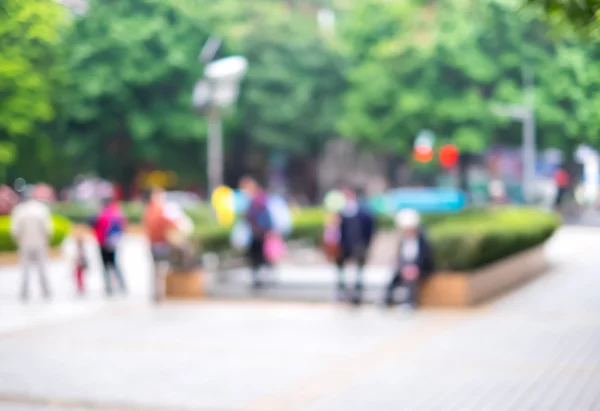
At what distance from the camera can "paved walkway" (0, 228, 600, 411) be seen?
8172 mm

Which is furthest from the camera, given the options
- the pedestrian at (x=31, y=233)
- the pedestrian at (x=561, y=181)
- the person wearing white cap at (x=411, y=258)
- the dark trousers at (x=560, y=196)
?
the dark trousers at (x=560, y=196)

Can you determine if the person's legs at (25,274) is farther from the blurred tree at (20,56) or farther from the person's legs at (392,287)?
the person's legs at (392,287)

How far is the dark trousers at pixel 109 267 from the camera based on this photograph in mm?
16469

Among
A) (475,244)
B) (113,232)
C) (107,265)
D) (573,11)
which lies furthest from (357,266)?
(573,11)

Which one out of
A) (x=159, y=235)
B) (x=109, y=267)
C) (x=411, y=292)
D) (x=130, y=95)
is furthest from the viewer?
(x=130, y=95)

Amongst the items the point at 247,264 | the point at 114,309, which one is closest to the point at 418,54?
the point at 247,264

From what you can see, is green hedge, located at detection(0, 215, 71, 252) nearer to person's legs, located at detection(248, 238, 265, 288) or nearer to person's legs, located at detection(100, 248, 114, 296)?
person's legs, located at detection(100, 248, 114, 296)

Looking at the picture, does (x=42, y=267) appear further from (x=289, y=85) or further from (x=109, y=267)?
(x=289, y=85)

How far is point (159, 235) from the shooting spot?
51.1ft

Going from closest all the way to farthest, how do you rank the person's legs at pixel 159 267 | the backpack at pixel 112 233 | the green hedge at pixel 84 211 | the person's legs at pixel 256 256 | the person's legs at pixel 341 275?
the person's legs at pixel 341 275, the person's legs at pixel 159 267, the person's legs at pixel 256 256, the backpack at pixel 112 233, the green hedge at pixel 84 211

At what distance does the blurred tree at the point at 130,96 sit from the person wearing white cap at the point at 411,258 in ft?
76.4

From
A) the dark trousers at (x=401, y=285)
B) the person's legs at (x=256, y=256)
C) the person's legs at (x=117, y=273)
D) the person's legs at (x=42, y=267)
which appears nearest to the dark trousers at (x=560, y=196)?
the person's legs at (x=256, y=256)

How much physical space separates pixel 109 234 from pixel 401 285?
474cm

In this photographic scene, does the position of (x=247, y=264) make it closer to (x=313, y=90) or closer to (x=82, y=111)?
(x=82, y=111)
